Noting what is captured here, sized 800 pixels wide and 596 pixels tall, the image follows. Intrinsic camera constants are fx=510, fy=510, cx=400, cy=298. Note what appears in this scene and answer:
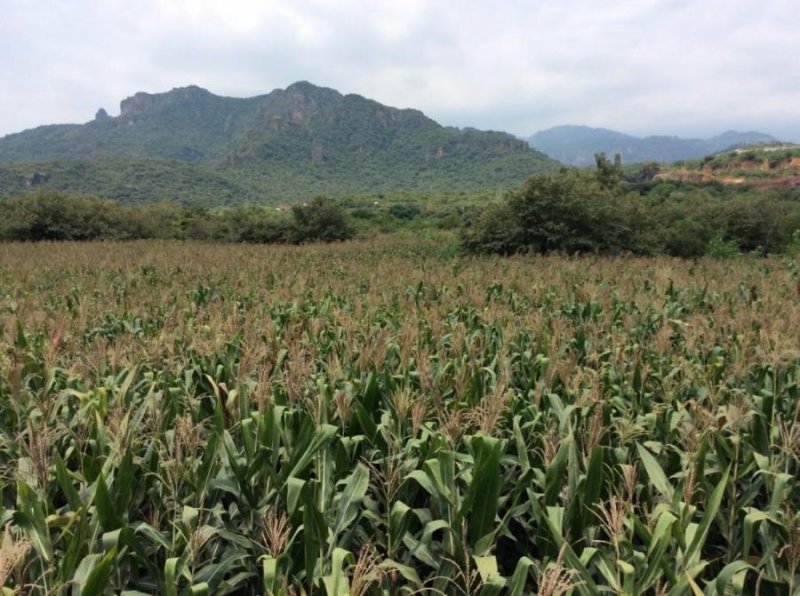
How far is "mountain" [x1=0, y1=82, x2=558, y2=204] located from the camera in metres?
82.8

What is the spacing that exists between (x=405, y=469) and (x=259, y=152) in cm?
13603

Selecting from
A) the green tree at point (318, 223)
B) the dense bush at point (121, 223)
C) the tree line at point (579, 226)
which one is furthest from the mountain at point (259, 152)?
the tree line at point (579, 226)

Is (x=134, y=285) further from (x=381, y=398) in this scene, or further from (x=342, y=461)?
(x=342, y=461)

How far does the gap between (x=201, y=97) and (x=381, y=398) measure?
217 meters

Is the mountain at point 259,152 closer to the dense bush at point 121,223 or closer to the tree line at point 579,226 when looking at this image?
the dense bush at point 121,223

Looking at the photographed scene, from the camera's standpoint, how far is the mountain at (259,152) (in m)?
82.8

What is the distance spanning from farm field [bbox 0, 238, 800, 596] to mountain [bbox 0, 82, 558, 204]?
3180 inches

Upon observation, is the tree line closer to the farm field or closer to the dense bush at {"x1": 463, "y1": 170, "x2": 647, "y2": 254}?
the dense bush at {"x1": 463, "y1": 170, "x2": 647, "y2": 254}

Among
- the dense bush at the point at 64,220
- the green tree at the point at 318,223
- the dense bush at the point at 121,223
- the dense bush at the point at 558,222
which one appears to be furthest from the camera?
the green tree at the point at 318,223

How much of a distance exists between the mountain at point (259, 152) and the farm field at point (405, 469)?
80.8 meters

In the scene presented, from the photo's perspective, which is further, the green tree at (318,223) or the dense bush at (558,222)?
the green tree at (318,223)

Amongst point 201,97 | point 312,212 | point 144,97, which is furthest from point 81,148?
point 312,212

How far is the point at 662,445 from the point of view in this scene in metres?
2.73

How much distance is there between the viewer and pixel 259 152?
12838 cm
